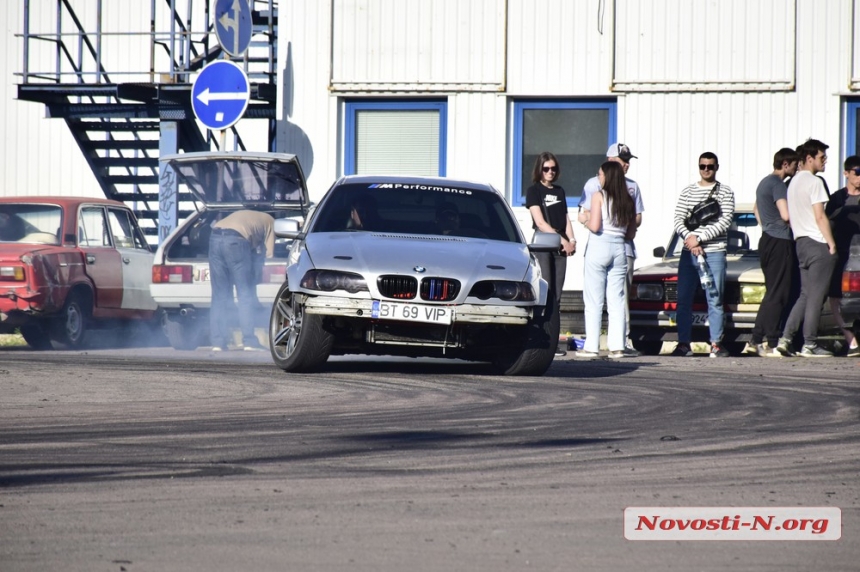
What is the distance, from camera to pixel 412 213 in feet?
35.5

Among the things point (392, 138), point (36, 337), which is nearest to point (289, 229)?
point (36, 337)

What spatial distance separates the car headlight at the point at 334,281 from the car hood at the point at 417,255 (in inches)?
1.7

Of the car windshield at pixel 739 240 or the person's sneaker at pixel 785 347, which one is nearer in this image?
the person's sneaker at pixel 785 347

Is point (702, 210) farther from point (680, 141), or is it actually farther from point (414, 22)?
point (414, 22)

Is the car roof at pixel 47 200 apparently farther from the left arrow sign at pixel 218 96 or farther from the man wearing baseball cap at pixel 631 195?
the man wearing baseball cap at pixel 631 195

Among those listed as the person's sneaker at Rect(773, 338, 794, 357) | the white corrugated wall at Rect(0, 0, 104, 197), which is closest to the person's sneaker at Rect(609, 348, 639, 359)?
the person's sneaker at Rect(773, 338, 794, 357)

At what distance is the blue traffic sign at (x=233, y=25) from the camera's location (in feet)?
53.1

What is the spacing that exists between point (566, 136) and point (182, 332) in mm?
6590

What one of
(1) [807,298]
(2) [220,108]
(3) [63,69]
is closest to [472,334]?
(1) [807,298]

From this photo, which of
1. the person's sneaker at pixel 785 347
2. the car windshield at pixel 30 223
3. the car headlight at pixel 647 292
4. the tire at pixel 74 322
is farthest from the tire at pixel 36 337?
the person's sneaker at pixel 785 347

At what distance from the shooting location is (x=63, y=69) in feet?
74.9

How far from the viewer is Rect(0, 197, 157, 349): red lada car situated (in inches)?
546

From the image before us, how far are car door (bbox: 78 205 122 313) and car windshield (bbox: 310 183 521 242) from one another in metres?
4.87

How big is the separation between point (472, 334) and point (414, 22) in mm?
9297
